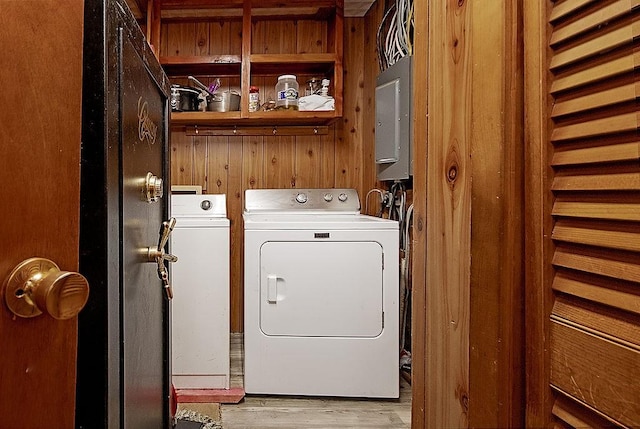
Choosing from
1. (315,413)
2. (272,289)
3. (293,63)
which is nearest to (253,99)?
(293,63)

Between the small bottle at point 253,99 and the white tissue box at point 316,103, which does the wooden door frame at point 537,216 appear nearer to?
the white tissue box at point 316,103

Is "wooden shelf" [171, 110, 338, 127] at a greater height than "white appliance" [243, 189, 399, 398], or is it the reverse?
"wooden shelf" [171, 110, 338, 127]

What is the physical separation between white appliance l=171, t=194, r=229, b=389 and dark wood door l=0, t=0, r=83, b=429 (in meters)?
1.78

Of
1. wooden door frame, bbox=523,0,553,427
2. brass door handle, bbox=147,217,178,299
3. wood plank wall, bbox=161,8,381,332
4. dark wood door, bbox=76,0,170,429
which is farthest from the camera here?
wood plank wall, bbox=161,8,381,332

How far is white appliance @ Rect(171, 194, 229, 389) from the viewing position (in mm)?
2258

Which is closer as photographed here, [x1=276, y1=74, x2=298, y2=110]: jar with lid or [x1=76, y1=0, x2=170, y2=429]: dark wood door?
[x1=76, y1=0, x2=170, y2=429]: dark wood door

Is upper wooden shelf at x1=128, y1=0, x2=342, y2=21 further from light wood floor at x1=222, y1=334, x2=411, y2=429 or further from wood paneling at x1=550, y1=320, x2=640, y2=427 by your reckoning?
wood paneling at x1=550, y1=320, x2=640, y2=427

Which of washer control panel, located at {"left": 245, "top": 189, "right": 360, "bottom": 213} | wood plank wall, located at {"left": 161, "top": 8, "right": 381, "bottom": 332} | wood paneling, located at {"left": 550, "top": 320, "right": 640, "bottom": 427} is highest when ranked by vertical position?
wood plank wall, located at {"left": 161, "top": 8, "right": 381, "bottom": 332}

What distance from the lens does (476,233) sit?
0.70 m

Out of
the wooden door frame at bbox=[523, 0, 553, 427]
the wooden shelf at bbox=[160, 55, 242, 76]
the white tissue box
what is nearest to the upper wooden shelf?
the wooden shelf at bbox=[160, 55, 242, 76]

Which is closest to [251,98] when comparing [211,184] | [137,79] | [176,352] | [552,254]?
[211,184]

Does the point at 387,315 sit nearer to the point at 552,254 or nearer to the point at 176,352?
the point at 176,352

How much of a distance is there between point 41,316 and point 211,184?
2.76m

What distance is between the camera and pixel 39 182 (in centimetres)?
45
